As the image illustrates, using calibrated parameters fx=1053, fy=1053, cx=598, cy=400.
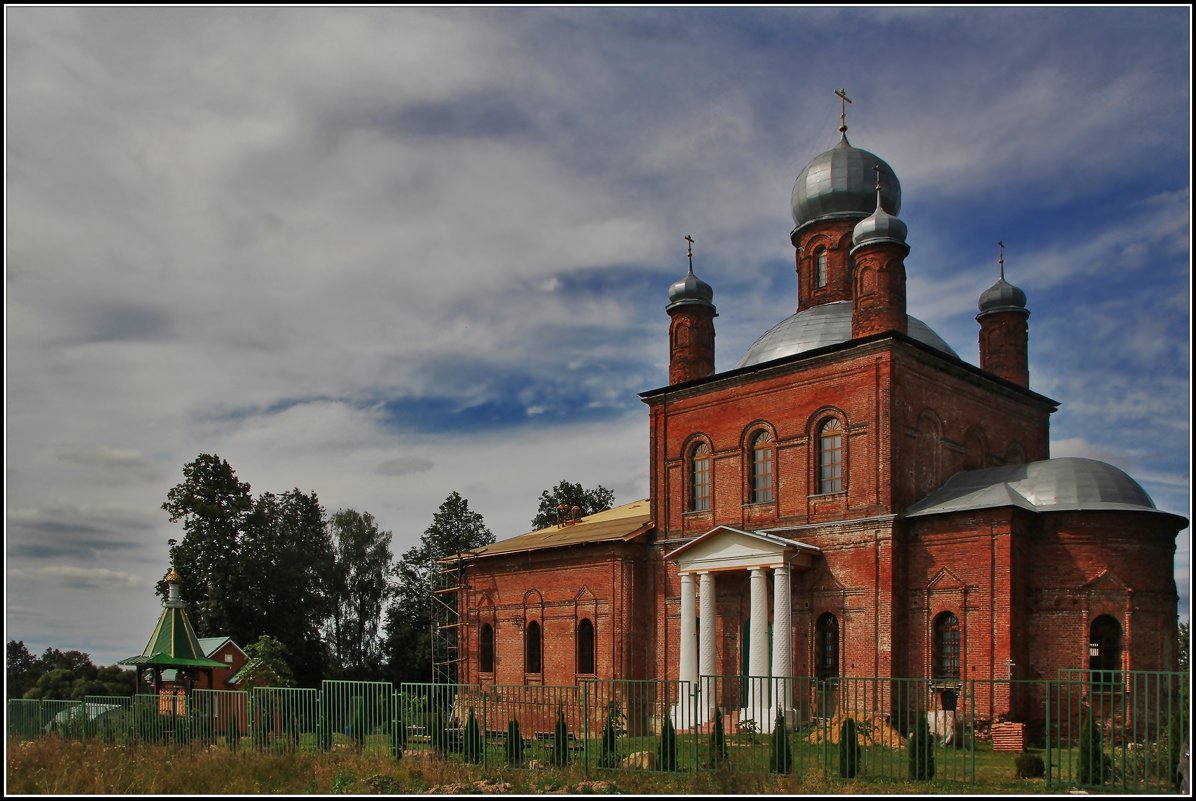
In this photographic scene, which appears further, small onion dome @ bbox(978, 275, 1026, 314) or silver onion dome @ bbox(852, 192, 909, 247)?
small onion dome @ bbox(978, 275, 1026, 314)

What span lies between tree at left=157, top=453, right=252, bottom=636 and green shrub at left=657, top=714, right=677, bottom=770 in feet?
104

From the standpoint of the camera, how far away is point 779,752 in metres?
13.2

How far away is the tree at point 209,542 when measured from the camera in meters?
41.1

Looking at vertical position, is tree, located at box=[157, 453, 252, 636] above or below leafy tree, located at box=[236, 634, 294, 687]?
above

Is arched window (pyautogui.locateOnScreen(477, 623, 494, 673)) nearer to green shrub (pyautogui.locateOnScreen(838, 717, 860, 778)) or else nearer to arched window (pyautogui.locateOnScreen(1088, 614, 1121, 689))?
arched window (pyautogui.locateOnScreen(1088, 614, 1121, 689))

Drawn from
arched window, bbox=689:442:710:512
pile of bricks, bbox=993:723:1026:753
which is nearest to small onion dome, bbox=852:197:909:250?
arched window, bbox=689:442:710:512

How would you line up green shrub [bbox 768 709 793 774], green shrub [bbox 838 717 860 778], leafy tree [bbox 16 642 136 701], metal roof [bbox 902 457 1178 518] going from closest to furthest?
green shrub [bbox 838 717 860 778] → green shrub [bbox 768 709 793 774] → metal roof [bbox 902 457 1178 518] → leafy tree [bbox 16 642 136 701]

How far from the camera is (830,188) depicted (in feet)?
87.6

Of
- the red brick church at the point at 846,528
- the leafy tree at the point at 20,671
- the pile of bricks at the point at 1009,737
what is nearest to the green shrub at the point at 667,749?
the pile of bricks at the point at 1009,737

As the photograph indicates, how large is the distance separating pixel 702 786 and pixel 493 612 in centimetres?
1656

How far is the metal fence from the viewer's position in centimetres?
1227

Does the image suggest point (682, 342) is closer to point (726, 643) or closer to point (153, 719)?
point (726, 643)

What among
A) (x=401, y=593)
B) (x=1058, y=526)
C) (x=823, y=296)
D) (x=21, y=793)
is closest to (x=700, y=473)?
(x=823, y=296)

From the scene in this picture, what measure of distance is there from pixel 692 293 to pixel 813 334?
391 cm
